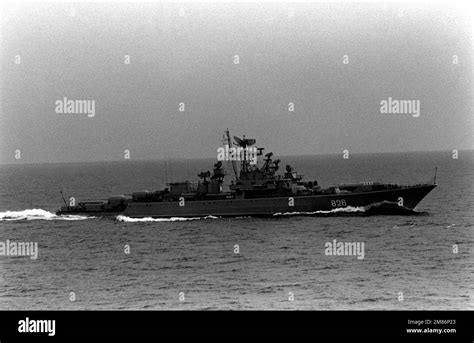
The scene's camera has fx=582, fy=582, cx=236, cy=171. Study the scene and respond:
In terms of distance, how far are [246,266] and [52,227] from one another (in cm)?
2863

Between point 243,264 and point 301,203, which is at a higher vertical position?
point 301,203

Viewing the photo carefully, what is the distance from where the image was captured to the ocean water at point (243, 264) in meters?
28.6

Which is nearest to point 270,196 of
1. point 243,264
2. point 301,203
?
point 301,203

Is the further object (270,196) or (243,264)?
(270,196)

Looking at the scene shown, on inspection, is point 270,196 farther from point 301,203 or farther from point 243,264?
point 243,264

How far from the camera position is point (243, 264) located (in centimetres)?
3881

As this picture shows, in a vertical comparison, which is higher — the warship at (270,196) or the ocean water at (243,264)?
the warship at (270,196)

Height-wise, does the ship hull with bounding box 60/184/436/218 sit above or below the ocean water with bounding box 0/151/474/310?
above

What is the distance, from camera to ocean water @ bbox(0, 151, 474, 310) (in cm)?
2864

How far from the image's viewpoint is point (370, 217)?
191 feet

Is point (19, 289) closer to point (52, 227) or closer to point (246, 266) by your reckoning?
point (246, 266)

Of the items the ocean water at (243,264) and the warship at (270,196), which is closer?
the ocean water at (243,264)
